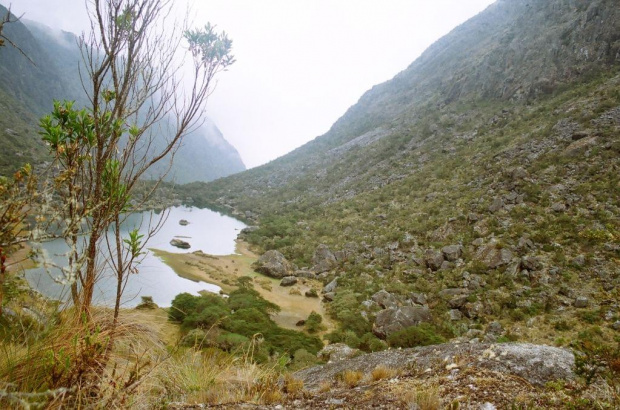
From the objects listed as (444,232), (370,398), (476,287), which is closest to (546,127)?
(444,232)

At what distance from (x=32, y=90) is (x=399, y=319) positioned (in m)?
114

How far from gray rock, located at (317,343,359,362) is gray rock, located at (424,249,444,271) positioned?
762 cm

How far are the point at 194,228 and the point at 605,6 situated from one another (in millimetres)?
49771

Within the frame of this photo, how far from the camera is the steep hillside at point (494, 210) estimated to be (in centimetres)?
1189

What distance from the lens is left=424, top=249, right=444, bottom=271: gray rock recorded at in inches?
647

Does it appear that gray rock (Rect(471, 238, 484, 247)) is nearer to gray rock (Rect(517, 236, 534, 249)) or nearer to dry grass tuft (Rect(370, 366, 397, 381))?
gray rock (Rect(517, 236, 534, 249))

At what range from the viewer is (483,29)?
62938 millimetres

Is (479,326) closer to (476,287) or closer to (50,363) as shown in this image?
(476,287)

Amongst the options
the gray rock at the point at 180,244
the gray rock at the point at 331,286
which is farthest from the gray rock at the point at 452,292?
the gray rock at the point at 180,244

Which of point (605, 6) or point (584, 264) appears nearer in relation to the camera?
point (584, 264)

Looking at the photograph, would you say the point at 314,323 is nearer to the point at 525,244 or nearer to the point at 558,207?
the point at 525,244

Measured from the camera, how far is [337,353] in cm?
1048

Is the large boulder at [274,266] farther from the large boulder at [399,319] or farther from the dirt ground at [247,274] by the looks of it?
the large boulder at [399,319]

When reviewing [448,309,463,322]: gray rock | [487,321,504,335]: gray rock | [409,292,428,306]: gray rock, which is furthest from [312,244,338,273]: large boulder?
[487,321,504,335]: gray rock
